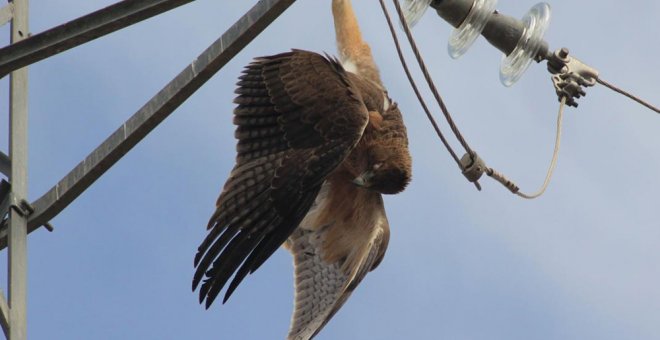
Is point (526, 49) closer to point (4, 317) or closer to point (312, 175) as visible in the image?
point (312, 175)

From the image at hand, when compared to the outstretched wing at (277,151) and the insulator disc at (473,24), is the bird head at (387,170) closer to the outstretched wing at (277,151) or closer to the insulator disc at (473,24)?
the outstretched wing at (277,151)

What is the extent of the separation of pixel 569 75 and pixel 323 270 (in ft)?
8.56

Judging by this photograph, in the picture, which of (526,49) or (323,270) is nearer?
(526,49)

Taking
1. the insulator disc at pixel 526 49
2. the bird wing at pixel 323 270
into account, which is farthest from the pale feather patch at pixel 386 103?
the insulator disc at pixel 526 49

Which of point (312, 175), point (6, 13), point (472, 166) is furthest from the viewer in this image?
point (312, 175)

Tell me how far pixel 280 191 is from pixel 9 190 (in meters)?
1.77

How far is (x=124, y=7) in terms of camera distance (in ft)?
17.5

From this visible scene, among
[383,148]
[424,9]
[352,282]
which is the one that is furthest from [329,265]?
[424,9]

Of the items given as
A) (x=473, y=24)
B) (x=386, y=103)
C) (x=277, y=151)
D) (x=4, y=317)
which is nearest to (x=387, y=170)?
(x=386, y=103)

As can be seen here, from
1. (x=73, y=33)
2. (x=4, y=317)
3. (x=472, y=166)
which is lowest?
(x=4, y=317)

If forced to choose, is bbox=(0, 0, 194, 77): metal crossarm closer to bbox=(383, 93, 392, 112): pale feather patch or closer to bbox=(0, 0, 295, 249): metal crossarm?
bbox=(0, 0, 295, 249): metal crossarm

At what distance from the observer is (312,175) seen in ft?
24.5

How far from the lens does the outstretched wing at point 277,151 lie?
699 cm

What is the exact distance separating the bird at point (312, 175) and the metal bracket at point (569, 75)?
4.90 feet
